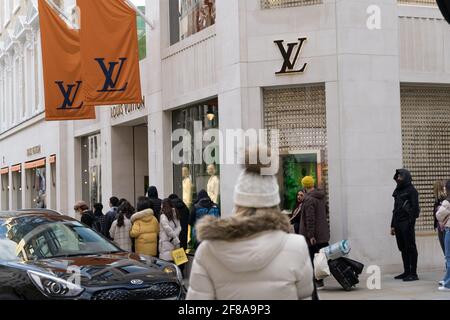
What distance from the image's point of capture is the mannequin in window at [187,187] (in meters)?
16.0

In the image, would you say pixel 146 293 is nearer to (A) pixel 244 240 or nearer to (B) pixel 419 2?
(A) pixel 244 240

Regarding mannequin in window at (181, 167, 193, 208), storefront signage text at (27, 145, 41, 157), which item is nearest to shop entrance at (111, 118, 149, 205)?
mannequin in window at (181, 167, 193, 208)

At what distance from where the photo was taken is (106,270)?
759 centimetres

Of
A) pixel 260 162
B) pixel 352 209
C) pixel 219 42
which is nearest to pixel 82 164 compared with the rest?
pixel 219 42

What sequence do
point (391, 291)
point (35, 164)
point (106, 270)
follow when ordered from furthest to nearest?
point (35, 164)
point (391, 291)
point (106, 270)

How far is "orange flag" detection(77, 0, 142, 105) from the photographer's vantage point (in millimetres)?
15578

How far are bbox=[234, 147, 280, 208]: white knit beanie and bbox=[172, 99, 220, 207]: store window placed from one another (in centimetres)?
1090

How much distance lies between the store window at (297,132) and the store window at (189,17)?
2915mm

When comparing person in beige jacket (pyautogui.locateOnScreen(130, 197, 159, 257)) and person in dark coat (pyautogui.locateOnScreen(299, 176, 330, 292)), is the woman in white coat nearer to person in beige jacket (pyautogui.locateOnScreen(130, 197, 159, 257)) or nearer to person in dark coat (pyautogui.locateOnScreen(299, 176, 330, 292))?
person in beige jacket (pyautogui.locateOnScreen(130, 197, 159, 257))

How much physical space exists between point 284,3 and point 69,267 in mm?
7818

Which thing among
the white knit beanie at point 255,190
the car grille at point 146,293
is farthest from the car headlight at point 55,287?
the white knit beanie at point 255,190

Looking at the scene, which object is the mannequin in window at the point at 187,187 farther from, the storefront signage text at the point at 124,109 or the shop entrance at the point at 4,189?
the shop entrance at the point at 4,189

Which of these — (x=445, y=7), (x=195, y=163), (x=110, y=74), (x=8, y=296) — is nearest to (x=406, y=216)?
(x=195, y=163)

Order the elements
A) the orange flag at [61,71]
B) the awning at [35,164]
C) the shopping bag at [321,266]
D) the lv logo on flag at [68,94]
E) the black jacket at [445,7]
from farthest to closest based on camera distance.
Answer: the awning at [35,164]
the lv logo on flag at [68,94]
the orange flag at [61,71]
the shopping bag at [321,266]
the black jacket at [445,7]
